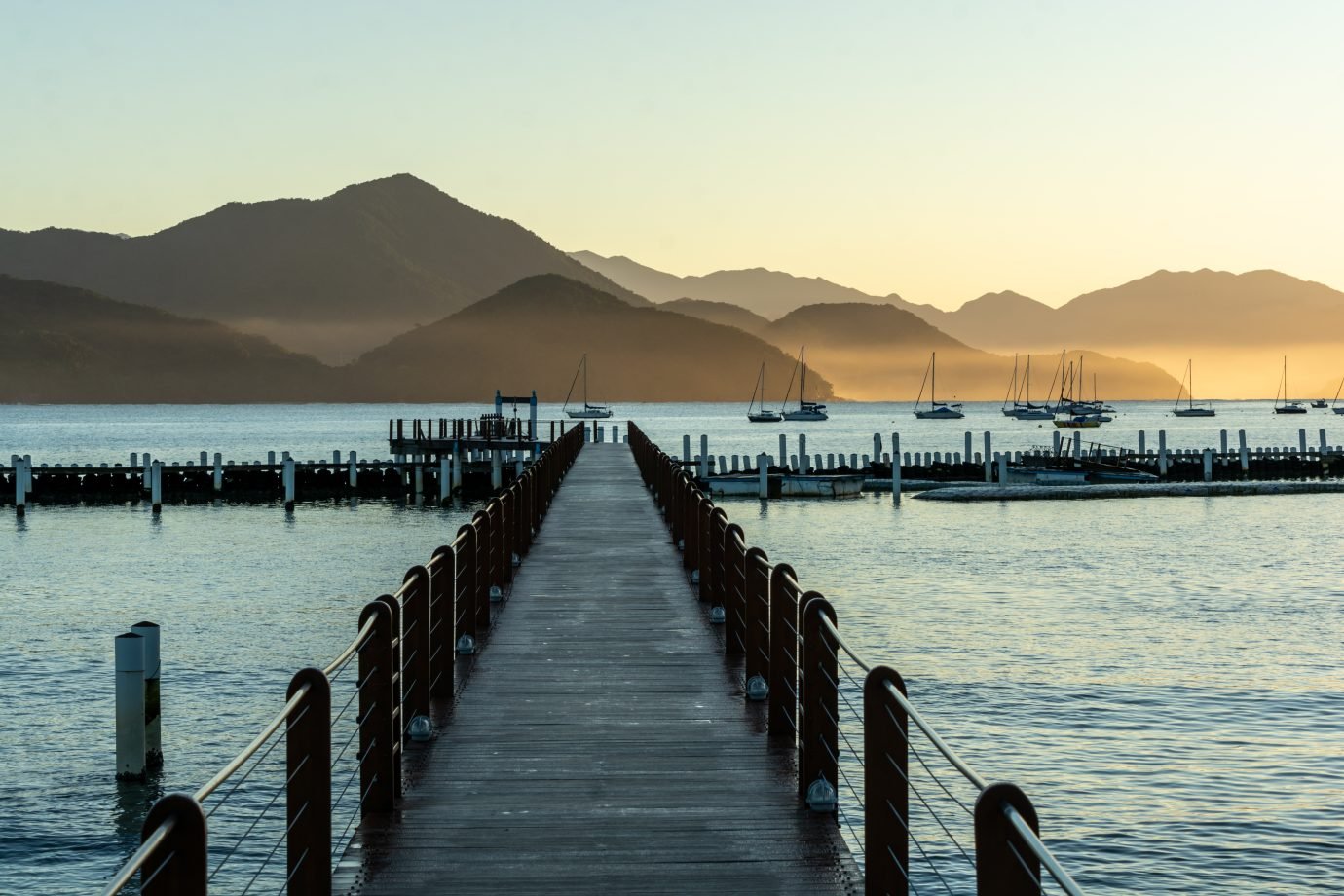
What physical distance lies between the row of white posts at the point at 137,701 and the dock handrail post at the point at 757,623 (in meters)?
6.49

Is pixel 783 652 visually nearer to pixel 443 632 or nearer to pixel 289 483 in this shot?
pixel 443 632

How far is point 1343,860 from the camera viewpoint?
40.4 feet

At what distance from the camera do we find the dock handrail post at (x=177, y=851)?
4.07 m

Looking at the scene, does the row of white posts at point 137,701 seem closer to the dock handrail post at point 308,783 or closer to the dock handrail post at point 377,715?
the dock handrail post at point 377,715

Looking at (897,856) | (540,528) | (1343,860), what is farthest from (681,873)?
(540,528)

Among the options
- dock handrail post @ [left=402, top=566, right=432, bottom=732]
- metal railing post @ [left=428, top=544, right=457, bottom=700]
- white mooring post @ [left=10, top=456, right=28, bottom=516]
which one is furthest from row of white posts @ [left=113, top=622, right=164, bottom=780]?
white mooring post @ [left=10, top=456, right=28, bottom=516]

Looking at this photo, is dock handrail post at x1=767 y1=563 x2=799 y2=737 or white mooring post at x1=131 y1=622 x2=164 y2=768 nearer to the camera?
dock handrail post at x1=767 y1=563 x2=799 y2=737

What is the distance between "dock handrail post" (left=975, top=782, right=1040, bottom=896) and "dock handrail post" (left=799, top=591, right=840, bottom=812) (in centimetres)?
340

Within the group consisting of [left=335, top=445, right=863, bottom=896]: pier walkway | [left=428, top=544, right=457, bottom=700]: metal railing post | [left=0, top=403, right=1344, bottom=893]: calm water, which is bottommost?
[left=0, top=403, right=1344, bottom=893]: calm water

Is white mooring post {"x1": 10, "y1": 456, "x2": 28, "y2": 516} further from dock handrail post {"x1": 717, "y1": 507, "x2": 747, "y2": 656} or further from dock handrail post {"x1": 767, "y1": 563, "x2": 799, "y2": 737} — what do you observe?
dock handrail post {"x1": 767, "y1": 563, "x2": 799, "y2": 737}

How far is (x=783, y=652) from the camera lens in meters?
9.38

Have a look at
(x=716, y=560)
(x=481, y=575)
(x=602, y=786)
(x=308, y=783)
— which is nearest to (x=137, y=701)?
(x=481, y=575)

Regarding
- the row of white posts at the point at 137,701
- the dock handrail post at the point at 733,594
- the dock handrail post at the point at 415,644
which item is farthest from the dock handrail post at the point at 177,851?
the row of white posts at the point at 137,701

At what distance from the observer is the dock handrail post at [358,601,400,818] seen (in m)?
7.55
